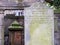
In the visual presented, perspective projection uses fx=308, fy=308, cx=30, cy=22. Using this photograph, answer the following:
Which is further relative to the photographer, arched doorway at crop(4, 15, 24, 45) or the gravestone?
arched doorway at crop(4, 15, 24, 45)

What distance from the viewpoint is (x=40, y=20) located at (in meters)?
10.8

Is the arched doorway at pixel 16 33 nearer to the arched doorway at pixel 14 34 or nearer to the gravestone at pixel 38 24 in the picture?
the arched doorway at pixel 14 34

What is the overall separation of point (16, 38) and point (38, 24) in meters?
1.42

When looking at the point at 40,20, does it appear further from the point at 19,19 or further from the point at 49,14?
the point at 19,19

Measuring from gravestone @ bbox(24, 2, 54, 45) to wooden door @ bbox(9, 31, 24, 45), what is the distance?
3.44 feet

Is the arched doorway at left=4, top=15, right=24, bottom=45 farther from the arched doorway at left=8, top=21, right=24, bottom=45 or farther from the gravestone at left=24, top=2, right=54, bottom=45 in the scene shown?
the gravestone at left=24, top=2, right=54, bottom=45

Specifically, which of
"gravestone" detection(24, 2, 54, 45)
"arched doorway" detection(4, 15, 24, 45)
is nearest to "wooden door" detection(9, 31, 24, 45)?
"arched doorway" detection(4, 15, 24, 45)

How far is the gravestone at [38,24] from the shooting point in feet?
35.3

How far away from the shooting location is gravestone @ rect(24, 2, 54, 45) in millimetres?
10750

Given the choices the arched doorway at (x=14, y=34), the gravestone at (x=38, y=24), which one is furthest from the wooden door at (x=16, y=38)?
the gravestone at (x=38, y=24)

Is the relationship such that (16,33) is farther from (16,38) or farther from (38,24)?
(38,24)

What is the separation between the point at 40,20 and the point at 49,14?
1.24ft

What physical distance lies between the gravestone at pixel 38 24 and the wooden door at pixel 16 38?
1.05 metres

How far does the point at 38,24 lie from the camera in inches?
424
